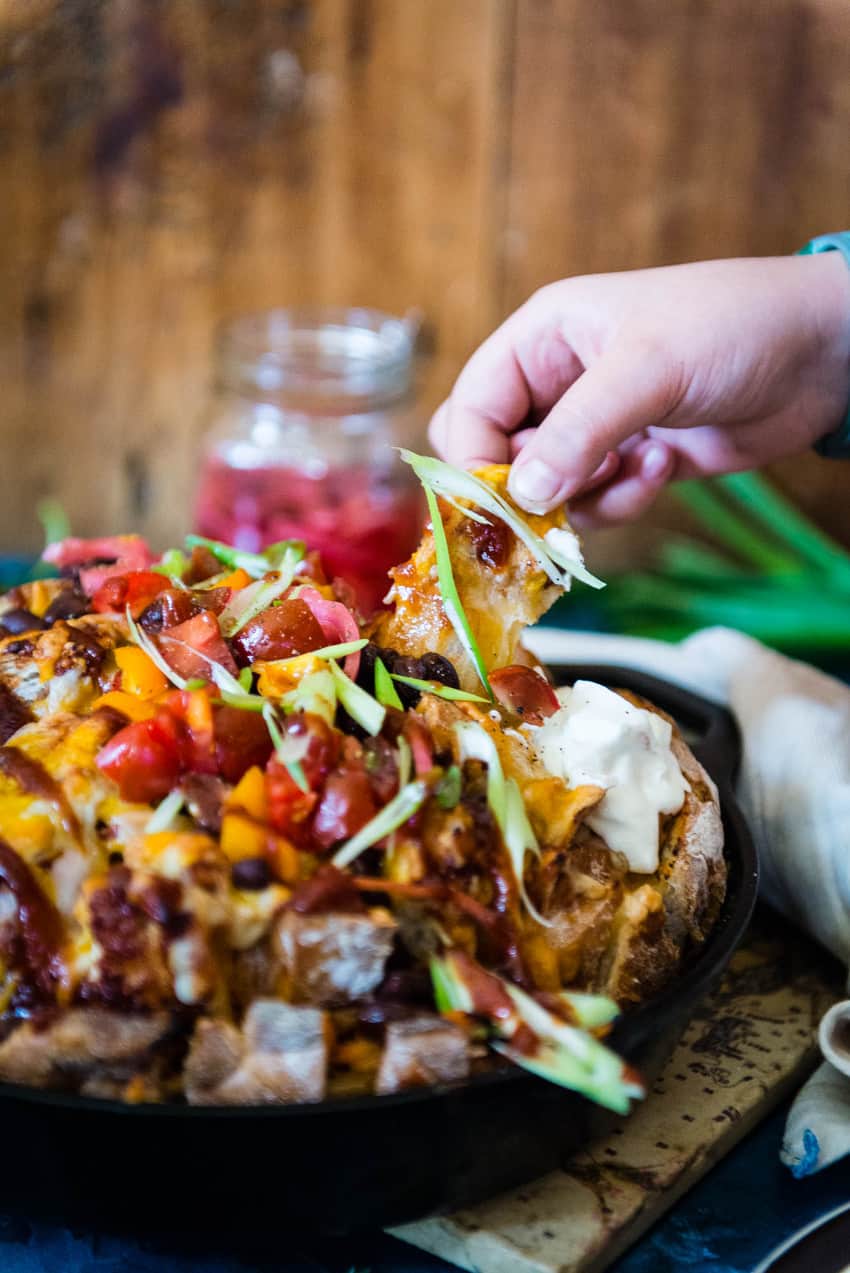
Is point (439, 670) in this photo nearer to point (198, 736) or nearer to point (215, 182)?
point (198, 736)

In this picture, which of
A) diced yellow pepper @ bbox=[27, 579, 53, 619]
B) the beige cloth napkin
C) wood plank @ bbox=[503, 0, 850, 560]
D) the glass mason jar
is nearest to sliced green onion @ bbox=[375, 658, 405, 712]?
diced yellow pepper @ bbox=[27, 579, 53, 619]

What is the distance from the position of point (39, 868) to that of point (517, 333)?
1.43m

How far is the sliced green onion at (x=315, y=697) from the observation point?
61.9 inches

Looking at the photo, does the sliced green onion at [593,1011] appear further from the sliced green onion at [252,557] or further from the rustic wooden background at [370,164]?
the rustic wooden background at [370,164]

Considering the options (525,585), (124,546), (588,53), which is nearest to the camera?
(525,585)

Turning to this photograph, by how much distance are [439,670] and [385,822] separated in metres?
0.36

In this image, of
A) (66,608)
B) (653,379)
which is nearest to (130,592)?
(66,608)

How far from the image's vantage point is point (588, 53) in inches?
171

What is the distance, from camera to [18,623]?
1889mm

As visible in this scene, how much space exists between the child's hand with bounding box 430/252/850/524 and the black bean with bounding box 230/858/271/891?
0.76 metres

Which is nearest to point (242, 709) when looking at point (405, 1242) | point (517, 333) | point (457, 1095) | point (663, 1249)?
point (457, 1095)

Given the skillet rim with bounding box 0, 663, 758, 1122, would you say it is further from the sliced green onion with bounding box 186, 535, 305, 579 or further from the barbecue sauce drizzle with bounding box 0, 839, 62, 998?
the sliced green onion with bounding box 186, 535, 305, 579

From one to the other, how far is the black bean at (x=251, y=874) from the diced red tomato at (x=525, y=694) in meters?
0.51

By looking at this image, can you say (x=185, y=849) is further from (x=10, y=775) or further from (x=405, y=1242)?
(x=405, y=1242)
